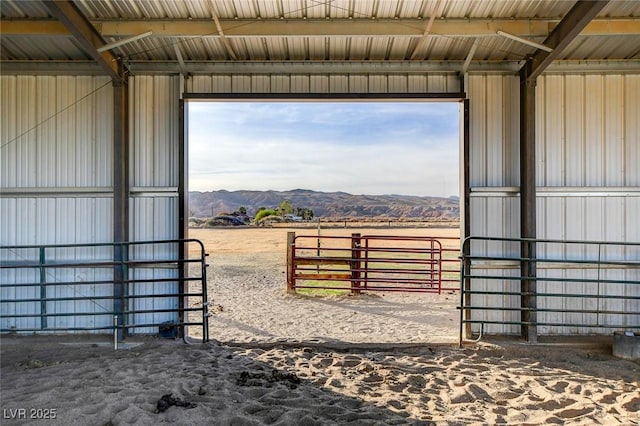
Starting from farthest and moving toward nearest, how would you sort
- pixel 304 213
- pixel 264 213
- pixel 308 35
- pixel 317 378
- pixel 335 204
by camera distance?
pixel 335 204 → pixel 264 213 → pixel 304 213 → pixel 308 35 → pixel 317 378

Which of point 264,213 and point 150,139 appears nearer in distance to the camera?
point 150,139

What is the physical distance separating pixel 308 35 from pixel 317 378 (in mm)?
3583

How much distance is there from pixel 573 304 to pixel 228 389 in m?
4.40

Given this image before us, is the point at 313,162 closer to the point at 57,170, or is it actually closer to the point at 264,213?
the point at 264,213

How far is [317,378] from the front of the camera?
12.7ft

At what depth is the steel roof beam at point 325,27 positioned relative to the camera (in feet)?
14.4

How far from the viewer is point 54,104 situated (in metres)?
5.30

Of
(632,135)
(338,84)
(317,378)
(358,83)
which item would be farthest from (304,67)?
(632,135)

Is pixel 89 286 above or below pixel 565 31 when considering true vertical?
below

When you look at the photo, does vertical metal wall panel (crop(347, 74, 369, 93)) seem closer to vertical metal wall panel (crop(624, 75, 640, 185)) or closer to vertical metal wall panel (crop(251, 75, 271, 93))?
vertical metal wall panel (crop(251, 75, 271, 93))

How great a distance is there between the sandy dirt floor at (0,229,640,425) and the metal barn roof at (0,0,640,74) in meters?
3.44

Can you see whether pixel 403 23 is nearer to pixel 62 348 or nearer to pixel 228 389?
pixel 228 389

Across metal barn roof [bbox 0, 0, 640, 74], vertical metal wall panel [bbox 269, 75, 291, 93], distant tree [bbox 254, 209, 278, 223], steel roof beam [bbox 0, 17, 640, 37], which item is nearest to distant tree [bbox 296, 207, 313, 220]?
distant tree [bbox 254, 209, 278, 223]

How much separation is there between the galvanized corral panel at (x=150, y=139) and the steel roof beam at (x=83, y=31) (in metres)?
0.35
